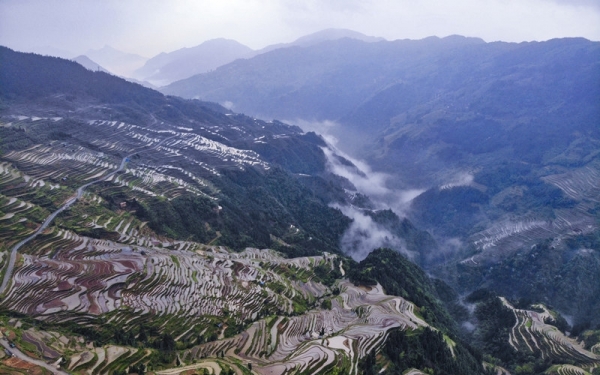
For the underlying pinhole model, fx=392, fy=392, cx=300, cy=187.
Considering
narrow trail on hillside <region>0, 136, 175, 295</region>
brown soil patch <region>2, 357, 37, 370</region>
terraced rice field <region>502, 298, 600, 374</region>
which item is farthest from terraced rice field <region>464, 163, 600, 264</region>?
brown soil patch <region>2, 357, 37, 370</region>

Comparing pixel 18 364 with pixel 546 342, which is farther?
pixel 546 342

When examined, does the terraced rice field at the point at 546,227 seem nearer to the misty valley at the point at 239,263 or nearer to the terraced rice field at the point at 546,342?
the misty valley at the point at 239,263

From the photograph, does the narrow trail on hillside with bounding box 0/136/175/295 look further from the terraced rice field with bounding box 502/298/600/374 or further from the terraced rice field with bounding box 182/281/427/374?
the terraced rice field with bounding box 502/298/600/374

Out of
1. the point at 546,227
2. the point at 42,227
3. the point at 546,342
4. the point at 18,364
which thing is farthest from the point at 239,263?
the point at 546,227

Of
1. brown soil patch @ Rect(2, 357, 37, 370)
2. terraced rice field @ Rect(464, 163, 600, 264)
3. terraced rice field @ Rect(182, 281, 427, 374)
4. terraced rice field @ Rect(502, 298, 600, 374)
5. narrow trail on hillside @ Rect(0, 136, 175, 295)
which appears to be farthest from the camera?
terraced rice field @ Rect(464, 163, 600, 264)

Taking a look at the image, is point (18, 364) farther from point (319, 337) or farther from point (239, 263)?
point (239, 263)

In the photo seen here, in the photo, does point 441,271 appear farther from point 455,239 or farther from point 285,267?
point 285,267

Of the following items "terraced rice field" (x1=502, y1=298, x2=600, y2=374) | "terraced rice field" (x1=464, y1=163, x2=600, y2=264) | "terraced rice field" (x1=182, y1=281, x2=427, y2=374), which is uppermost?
"terraced rice field" (x1=182, y1=281, x2=427, y2=374)

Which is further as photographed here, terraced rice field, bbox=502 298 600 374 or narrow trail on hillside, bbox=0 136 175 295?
terraced rice field, bbox=502 298 600 374

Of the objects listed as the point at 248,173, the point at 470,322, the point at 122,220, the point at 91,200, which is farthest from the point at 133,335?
the point at 248,173
